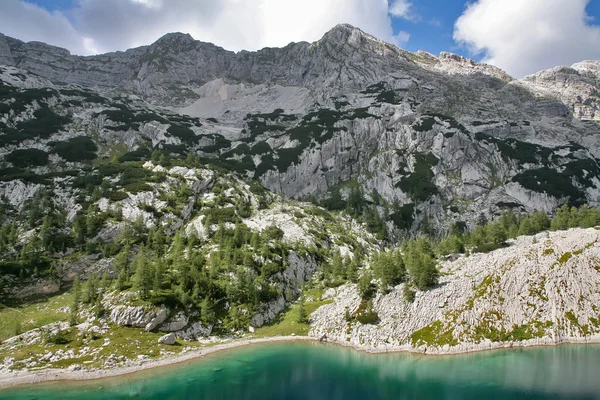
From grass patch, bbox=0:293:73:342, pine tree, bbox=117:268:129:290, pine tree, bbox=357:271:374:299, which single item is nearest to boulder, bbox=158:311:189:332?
pine tree, bbox=117:268:129:290

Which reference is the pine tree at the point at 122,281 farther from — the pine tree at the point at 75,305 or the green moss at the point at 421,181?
the green moss at the point at 421,181

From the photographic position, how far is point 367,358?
59.4 metres

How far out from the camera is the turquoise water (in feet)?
137

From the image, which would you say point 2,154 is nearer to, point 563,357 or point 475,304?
point 475,304

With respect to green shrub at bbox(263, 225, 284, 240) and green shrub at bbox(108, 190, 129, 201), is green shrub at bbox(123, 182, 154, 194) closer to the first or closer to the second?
green shrub at bbox(108, 190, 129, 201)

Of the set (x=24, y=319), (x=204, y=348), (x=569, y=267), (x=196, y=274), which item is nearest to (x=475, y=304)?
(x=569, y=267)

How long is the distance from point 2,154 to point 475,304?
629 ft

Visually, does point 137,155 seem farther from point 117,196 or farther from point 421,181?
point 421,181

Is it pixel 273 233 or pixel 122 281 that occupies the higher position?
pixel 273 233

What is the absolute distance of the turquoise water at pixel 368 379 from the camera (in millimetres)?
41844

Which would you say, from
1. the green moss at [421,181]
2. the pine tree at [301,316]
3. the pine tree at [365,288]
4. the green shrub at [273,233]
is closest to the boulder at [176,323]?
the pine tree at [301,316]

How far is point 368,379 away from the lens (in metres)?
49.0

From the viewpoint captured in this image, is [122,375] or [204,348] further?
[204,348]

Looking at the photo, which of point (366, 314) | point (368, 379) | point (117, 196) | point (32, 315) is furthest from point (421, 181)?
point (32, 315)
